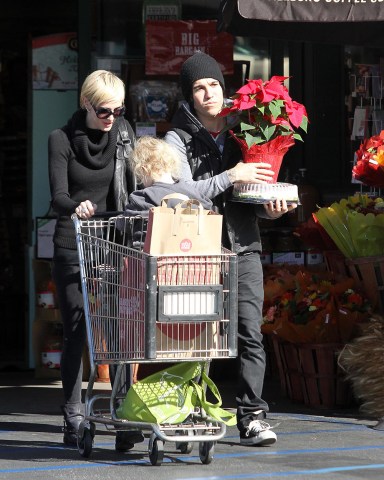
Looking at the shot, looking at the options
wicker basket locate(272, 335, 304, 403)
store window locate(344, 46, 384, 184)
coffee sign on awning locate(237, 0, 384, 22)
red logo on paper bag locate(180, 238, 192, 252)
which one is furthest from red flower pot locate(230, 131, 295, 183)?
store window locate(344, 46, 384, 184)

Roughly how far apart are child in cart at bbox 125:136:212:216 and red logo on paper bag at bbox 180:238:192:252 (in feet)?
1.29

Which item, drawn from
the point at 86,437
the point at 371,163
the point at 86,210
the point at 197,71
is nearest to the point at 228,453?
the point at 86,437

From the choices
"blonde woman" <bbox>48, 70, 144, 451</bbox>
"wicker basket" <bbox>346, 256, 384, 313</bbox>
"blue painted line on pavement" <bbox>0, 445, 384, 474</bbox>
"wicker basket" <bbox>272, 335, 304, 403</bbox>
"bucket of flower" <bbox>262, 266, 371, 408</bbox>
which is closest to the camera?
"blue painted line on pavement" <bbox>0, 445, 384, 474</bbox>

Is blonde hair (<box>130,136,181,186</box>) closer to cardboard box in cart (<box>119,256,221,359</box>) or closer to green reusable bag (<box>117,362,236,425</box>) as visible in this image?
cardboard box in cart (<box>119,256,221,359</box>)

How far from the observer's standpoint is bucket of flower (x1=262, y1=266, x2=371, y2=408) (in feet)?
25.0

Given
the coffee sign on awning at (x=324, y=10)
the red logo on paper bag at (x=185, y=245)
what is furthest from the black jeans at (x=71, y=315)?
the coffee sign on awning at (x=324, y=10)

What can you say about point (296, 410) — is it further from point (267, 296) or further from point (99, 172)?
point (99, 172)

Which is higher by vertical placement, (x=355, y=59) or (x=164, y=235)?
(x=355, y=59)

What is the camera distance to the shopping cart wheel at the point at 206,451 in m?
5.97

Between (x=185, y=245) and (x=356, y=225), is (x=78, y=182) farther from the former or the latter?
(x=356, y=225)

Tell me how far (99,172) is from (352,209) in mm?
1811

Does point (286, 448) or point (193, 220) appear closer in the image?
point (193, 220)

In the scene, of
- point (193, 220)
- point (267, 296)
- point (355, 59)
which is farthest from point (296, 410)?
point (355, 59)

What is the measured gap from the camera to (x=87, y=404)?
617cm
